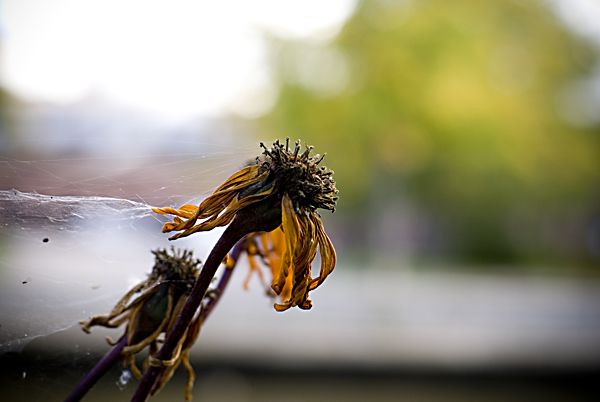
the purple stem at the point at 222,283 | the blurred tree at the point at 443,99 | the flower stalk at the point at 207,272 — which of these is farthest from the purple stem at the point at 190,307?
the blurred tree at the point at 443,99

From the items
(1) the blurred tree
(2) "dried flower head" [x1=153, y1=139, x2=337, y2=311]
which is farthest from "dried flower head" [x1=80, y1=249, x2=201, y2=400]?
(1) the blurred tree

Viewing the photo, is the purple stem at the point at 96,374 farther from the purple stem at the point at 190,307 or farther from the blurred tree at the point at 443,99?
the blurred tree at the point at 443,99

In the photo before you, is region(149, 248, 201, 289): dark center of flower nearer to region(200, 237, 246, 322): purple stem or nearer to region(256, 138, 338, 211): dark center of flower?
region(200, 237, 246, 322): purple stem

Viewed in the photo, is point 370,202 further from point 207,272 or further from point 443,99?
point 207,272

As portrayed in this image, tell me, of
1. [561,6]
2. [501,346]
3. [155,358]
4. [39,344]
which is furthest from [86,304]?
[561,6]

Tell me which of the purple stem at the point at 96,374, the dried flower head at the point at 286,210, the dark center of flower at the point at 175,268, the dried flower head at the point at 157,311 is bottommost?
the purple stem at the point at 96,374

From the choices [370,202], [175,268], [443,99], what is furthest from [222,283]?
[370,202]
